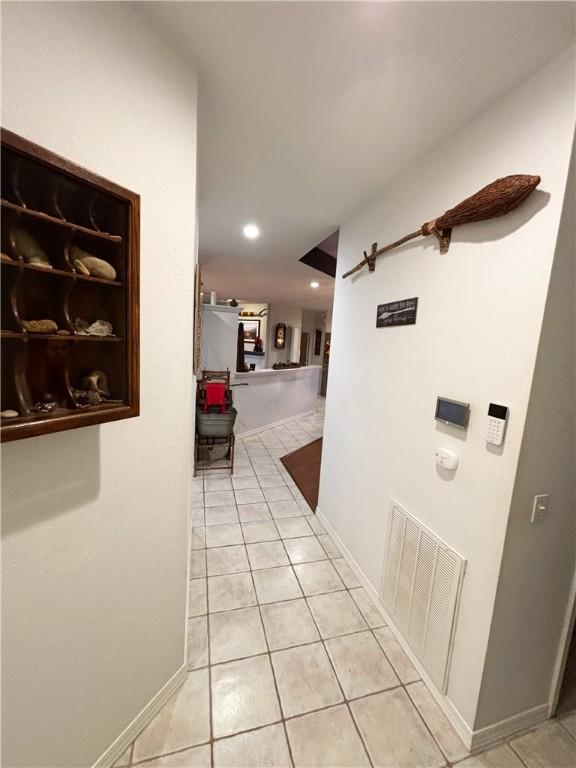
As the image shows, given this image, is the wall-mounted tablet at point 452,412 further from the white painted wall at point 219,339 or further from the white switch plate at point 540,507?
the white painted wall at point 219,339

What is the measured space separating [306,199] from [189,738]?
2.88 m

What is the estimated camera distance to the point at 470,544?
1.23 metres

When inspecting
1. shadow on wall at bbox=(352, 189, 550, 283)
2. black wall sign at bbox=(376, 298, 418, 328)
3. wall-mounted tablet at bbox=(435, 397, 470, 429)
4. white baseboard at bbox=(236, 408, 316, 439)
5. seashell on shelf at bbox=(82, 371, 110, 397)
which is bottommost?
white baseboard at bbox=(236, 408, 316, 439)

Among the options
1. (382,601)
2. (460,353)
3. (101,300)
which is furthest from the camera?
(382,601)

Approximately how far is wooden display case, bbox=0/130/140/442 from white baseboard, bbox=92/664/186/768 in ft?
4.20

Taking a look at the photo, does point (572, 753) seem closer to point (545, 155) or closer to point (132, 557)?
point (132, 557)

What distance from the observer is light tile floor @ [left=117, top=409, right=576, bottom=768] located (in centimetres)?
117

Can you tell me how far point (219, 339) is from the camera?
4449 millimetres

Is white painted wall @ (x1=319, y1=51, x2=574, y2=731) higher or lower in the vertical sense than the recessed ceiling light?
lower

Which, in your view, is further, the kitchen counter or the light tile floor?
the kitchen counter

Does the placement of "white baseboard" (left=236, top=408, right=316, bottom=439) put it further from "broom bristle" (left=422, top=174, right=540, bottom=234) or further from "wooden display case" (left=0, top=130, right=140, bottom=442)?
"broom bristle" (left=422, top=174, right=540, bottom=234)

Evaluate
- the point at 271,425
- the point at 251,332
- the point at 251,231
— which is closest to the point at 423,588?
the point at 251,231

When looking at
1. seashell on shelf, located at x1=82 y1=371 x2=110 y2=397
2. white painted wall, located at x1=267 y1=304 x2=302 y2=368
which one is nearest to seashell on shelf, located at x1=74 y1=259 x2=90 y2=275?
seashell on shelf, located at x1=82 y1=371 x2=110 y2=397

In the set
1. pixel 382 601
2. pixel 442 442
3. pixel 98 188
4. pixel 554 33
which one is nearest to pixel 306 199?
pixel 554 33
